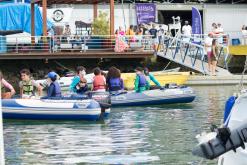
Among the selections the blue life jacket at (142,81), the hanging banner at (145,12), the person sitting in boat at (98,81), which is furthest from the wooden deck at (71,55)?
the person sitting in boat at (98,81)

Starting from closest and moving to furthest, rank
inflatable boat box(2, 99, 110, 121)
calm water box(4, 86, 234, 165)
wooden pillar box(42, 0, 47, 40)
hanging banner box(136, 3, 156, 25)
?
calm water box(4, 86, 234, 165) → inflatable boat box(2, 99, 110, 121) → wooden pillar box(42, 0, 47, 40) → hanging banner box(136, 3, 156, 25)

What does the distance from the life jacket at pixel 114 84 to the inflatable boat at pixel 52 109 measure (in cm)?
279

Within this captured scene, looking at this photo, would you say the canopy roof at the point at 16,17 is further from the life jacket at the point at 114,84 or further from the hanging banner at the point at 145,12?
the life jacket at the point at 114,84

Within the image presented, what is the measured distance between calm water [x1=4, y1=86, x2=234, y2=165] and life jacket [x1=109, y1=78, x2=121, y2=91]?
0.66 m

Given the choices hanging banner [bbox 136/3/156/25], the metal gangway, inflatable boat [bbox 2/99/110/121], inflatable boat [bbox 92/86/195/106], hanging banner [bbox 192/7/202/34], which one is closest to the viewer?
inflatable boat [bbox 2/99/110/121]

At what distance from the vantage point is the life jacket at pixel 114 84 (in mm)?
21366

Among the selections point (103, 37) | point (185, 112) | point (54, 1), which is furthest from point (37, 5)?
point (185, 112)

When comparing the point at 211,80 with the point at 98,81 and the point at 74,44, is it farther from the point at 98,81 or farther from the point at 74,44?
the point at 98,81

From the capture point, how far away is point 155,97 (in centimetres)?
2230

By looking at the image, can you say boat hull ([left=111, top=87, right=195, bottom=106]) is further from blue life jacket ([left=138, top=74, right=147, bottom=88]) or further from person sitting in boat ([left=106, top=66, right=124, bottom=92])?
person sitting in boat ([left=106, top=66, right=124, bottom=92])

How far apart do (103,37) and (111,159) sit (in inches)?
797

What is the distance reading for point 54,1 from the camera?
33406 millimetres

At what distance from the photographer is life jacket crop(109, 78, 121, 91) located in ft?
70.1

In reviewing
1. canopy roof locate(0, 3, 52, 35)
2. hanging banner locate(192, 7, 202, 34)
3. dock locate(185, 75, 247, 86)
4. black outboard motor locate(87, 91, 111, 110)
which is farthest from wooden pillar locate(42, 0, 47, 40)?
black outboard motor locate(87, 91, 111, 110)
